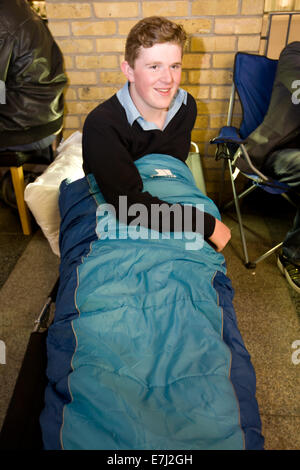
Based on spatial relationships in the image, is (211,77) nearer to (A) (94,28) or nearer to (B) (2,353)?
(A) (94,28)

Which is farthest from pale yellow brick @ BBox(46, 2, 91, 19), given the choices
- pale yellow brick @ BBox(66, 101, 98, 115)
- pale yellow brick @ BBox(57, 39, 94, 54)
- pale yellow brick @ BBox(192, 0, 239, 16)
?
pale yellow brick @ BBox(192, 0, 239, 16)

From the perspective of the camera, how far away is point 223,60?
2152 millimetres

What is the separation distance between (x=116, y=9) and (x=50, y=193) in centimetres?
117

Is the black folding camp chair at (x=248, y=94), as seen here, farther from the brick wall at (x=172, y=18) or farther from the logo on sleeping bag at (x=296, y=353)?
the logo on sleeping bag at (x=296, y=353)

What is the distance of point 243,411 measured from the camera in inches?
31.0

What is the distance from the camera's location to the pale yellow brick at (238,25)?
205cm

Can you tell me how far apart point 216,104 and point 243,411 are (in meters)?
1.90

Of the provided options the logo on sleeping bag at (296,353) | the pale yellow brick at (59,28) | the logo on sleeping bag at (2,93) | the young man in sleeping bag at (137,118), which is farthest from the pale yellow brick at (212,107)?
the logo on sleeping bag at (296,353)

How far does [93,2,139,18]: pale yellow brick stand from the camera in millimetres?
2055

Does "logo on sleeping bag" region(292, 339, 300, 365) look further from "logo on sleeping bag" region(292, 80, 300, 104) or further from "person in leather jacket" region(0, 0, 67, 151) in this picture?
"person in leather jacket" region(0, 0, 67, 151)

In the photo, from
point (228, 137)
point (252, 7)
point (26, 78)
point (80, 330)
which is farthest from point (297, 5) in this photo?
point (80, 330)

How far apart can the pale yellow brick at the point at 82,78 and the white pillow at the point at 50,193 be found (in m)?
0.63

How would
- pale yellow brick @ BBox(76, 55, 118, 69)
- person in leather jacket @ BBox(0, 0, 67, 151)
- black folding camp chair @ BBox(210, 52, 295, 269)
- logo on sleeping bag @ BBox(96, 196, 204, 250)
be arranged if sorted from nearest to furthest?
logo on sleeping bag @ BBox(96, 196, 204, 250) < person in leather jacket @ BBox(0, 0, 67, 151) < black folding camp chair @ BBox(210, 52, 295, 269) < pale yellow brick @ BBox(76, 55, 118, 69)
